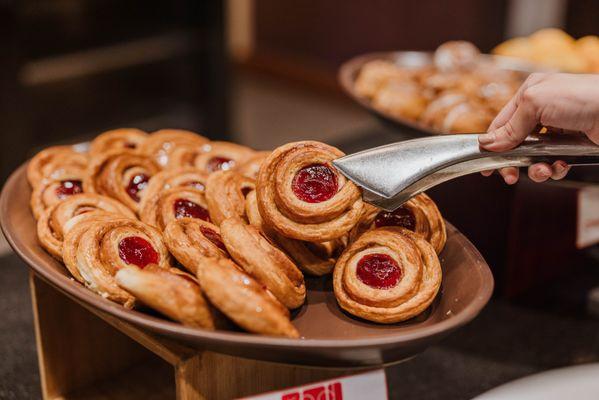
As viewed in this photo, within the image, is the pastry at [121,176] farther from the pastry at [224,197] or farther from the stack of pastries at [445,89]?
the stack of pastries at [445,89]

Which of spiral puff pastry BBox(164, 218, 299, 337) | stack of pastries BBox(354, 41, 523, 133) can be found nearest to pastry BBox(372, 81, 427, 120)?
stack of pastries BBox(354, 41, 523, 133)

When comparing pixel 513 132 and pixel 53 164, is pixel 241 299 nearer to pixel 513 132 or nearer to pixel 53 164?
pixel 513 132

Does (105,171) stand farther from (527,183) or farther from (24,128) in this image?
(24,128)

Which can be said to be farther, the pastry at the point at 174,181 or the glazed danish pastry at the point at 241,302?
the pastry at the point at 174,181

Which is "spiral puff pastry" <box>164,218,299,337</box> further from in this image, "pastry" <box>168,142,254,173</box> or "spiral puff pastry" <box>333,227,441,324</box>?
"pastry" <box>168,142,254,173</box>

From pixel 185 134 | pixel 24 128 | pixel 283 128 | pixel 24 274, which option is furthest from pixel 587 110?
pixel 283 128

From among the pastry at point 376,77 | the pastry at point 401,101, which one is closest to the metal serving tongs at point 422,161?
the pastry at point 401,101
